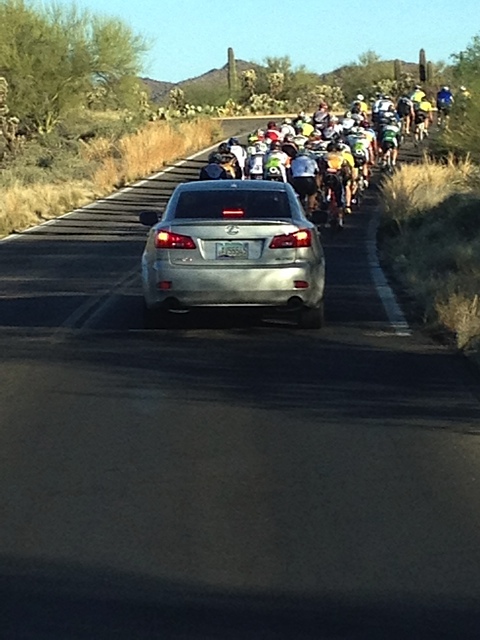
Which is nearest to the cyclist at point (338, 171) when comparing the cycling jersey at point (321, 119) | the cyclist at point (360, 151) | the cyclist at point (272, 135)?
the cyclist at point (360, 151)

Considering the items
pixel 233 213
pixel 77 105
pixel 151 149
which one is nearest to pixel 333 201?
pixel 233 213

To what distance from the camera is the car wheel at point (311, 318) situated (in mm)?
14195

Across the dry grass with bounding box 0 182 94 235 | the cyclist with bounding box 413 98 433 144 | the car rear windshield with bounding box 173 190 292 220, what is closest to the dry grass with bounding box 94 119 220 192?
the dry grass with bounding box 0 182 94 235

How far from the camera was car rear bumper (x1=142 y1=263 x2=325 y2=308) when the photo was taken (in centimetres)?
1379

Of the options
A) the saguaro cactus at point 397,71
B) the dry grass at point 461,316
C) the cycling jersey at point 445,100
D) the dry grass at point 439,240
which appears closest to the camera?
the dry grass at point 461,316

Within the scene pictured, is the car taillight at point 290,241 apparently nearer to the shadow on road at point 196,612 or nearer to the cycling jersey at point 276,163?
the shadow on road at point 196,612

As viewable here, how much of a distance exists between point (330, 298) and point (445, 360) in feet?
15.2

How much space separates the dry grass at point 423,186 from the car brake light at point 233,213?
1133 centimetres

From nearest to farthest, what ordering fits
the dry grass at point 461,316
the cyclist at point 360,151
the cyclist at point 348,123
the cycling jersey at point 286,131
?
the dry grass at point 461,316, the cyclist at point 360,151, the cycling jersey at point 286,131, the cyclist at point 348,123

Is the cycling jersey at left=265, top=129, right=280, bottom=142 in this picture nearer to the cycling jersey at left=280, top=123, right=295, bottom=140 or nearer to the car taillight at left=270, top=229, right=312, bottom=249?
the cycling jersey at left=280, top=123, right=295, bottom=140

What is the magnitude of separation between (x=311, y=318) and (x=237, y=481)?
6144 mm

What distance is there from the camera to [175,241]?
45.4ft

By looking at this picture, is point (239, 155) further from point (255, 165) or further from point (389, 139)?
point (389, 139)

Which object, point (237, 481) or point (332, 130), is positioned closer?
point (237, 481)
